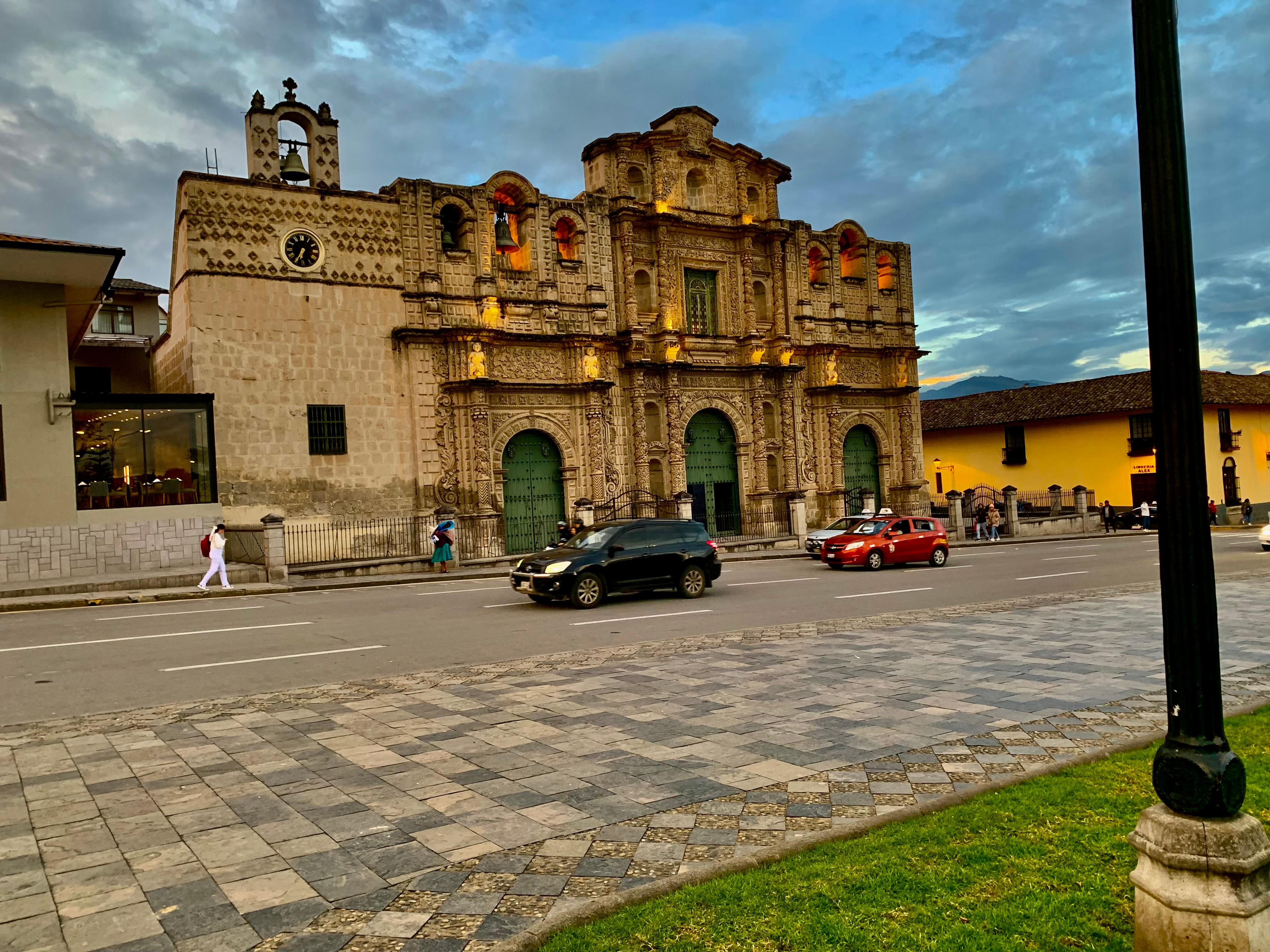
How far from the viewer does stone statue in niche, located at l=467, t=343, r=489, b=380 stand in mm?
30625

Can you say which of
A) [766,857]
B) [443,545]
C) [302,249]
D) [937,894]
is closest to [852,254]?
[302,249]

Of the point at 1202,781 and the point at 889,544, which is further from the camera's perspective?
the point at 889,544

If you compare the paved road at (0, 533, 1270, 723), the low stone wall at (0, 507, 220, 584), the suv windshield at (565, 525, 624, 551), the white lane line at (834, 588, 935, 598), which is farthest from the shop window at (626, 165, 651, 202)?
the white lane line at (834, 588, 935, 598)

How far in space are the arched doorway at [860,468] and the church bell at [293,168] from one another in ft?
80.2

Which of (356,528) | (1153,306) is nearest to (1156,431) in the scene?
(1153,306)

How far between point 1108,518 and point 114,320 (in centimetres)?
4668

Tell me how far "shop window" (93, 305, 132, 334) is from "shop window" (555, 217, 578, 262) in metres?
19.9

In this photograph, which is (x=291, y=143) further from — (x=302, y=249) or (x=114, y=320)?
(x=114, y=320)

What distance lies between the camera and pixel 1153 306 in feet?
11.4

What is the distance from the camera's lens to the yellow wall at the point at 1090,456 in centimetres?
4909

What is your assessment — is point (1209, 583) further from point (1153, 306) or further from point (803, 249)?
point (803, 249)

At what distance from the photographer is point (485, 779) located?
6293 millimetres

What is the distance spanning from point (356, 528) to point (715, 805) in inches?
973

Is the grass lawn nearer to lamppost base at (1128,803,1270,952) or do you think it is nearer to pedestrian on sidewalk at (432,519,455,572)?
lamppost base at (1128,803,1270,952)
